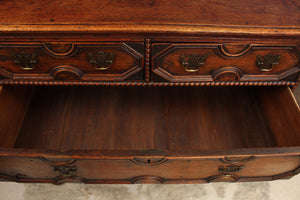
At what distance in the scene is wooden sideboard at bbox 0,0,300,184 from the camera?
0.76 m

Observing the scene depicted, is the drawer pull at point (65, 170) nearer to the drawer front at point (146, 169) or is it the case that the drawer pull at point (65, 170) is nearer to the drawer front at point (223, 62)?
the drawer front at point (146, 169)

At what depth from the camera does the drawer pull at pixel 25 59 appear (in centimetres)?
82

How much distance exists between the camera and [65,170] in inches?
32.4

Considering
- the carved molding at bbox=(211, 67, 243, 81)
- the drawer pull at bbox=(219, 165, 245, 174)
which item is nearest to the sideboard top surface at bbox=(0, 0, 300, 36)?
the carved molding at bbox=(211, 67, 243, 81)

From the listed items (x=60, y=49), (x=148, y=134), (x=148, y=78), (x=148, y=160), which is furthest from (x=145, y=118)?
(x=60, y=49)

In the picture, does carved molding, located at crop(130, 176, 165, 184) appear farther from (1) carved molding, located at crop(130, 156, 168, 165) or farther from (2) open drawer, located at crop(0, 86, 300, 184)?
(1) carved molding, located at crop(130, 156, 168, 165)

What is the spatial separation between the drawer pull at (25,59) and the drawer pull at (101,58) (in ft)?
0.61

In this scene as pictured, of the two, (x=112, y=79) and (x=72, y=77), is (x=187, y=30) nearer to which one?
(x=112, y=79)

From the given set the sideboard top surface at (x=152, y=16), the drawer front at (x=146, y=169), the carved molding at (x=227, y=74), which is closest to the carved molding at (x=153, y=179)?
the drawer front at (x=146, y=169)

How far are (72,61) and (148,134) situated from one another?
42cm

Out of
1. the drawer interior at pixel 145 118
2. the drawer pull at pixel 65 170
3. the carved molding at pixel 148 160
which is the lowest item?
the carved molding at pixel 148 160

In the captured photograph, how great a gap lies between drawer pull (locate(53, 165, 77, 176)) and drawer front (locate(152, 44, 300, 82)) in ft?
1.34

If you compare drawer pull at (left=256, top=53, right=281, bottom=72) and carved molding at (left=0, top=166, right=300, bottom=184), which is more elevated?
drawer pull at (left=256, top=53, right=281, bottom=72)

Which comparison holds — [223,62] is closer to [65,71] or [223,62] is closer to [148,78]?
[148,78]
